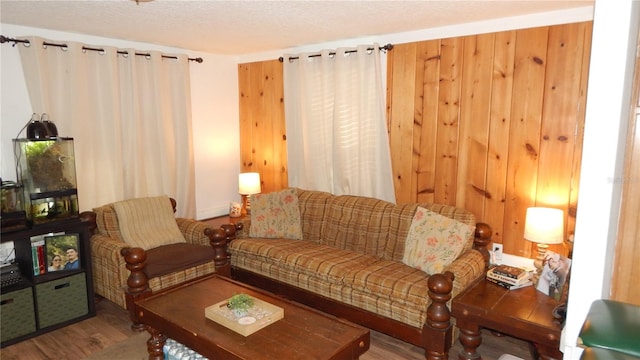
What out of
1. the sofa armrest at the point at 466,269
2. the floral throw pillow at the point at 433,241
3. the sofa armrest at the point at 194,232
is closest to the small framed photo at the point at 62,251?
the sofa armrest at the point at 194,232

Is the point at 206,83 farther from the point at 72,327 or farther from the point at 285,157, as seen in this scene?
the point at 72,327

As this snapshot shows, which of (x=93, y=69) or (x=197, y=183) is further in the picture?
(x=197, y=183)

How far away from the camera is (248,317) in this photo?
89.6 inches

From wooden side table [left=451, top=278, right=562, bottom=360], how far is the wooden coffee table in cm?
69

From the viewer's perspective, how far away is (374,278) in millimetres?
2818

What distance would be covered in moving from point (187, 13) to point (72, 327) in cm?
241

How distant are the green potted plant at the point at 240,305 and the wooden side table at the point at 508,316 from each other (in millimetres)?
1223

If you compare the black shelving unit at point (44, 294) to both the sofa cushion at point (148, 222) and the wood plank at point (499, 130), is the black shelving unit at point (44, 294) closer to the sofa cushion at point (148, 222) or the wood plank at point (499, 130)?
the sofa cushion at point (148, 222)

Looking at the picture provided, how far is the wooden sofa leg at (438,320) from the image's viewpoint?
8.02ft

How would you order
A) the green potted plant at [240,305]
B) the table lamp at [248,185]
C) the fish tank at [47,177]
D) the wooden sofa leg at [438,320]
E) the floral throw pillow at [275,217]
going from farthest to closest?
the table lamp at [248,185] → the floral throw pillow at [275,217] → the fish tank at [47,177] → the wooden sofa leg at [438,320] → the green potted plant at [240,305]

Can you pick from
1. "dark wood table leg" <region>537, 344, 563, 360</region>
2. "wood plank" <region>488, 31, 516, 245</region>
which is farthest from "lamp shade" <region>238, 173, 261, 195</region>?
"dark wood table leg" <region>537, 344, 563, 360</region>

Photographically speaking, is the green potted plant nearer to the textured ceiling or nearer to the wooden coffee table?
the wooden coffee table

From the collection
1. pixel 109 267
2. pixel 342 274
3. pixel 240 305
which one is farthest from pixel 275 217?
pixel 240 305

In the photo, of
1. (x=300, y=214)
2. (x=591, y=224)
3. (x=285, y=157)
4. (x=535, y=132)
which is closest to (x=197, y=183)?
(x=285, y=157)
